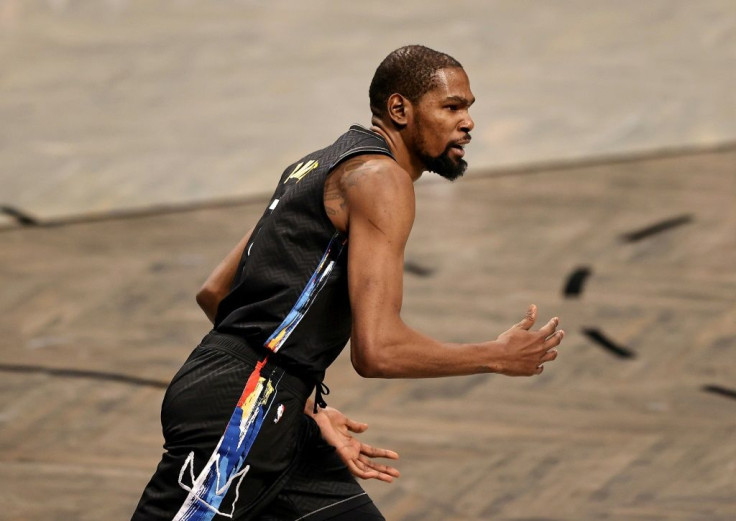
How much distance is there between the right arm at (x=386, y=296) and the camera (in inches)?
96.0

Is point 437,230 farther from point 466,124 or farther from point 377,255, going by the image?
point 377,255

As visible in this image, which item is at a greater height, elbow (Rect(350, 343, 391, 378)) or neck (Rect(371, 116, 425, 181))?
neck (Rect(371, 116, 425, 181))

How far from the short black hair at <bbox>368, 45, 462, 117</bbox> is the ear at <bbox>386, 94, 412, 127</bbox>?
0.01m

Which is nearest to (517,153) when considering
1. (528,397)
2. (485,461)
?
(528,397)

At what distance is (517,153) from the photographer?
759 centimetres

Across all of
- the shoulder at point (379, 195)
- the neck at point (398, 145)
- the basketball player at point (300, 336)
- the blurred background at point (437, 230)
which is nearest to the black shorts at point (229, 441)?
the basketball player at point (300, 336)

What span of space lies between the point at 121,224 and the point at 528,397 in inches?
106

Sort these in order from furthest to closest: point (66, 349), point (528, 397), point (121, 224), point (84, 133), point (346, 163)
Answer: point (84, 133) < point (121, 224) < point (66, 349) < point (528, 397) < point (346, 163)

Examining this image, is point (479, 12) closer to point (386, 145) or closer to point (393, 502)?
point (393, 502)

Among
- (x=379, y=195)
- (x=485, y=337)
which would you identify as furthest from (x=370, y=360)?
(x=485, y=337)

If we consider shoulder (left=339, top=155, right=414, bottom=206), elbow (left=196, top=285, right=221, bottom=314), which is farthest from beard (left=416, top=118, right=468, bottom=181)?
elbow (left=196, top=285, right=221, bottom=314)

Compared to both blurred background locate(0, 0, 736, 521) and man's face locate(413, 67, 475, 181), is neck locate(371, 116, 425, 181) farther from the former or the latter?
blurred background locate(0, 0, 736, 521)

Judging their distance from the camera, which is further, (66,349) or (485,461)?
(66,349)

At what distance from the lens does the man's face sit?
2646 millimetres
